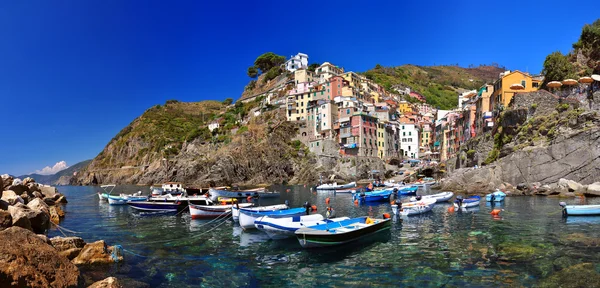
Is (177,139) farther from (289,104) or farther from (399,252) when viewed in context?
(399,252)

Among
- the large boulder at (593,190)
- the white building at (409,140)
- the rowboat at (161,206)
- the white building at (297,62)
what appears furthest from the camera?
the white building at (297,62)

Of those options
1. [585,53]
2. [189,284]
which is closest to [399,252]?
[189,284]

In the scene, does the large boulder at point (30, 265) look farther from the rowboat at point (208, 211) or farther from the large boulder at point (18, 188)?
the large boulder at point (18, 188)

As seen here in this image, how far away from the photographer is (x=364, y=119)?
8612cm

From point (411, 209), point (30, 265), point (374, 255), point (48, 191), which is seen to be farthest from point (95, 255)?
point (48, 191)

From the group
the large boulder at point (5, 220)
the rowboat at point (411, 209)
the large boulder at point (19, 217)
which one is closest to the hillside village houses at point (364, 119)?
the rowboat at point (411, 209)

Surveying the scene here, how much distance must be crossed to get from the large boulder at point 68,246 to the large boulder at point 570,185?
45.9 metres

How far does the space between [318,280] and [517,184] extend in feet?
136

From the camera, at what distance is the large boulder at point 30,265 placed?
25.7ft

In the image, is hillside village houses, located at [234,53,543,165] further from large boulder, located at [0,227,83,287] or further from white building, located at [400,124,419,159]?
large boulder, located at [0,227,83,287]

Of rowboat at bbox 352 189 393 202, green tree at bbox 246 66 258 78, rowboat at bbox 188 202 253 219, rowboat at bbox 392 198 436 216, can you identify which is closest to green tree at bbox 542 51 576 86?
rowboat at bbox 352 189 393 202

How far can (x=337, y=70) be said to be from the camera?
386ft

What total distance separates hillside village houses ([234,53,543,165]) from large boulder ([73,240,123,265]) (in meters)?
64.9

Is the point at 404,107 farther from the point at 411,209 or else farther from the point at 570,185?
the point at 411,209
